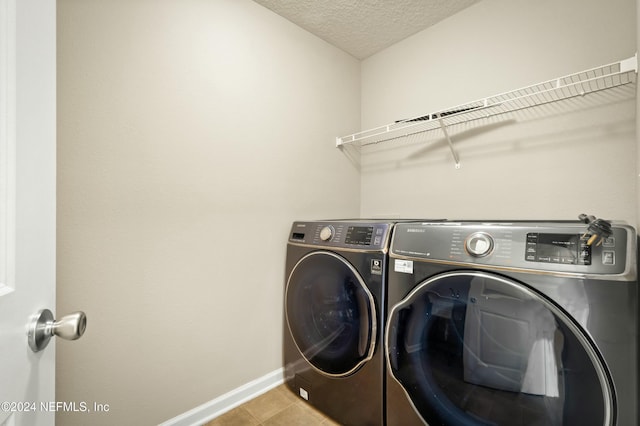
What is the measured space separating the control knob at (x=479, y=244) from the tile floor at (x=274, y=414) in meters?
1.08

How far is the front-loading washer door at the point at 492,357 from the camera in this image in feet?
2.42

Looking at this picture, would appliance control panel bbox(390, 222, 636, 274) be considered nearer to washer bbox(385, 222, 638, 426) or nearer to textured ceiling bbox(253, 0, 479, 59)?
washer bbox(385, 222, 638, 426)

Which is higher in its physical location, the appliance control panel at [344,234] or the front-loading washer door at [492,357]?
the appliance control panel at [344,234]

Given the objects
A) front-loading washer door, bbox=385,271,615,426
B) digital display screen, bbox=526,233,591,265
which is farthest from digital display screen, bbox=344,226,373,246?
digital display screen, bbox=526,233,591,265

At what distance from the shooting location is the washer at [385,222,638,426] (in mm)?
703

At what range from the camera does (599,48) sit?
3.97 feet

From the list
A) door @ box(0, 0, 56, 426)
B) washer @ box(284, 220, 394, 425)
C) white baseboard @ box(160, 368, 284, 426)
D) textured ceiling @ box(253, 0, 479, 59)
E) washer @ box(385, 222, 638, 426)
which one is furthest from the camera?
textured ceiling @ box(253, 0, 479, 59)

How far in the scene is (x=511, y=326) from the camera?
0.83 metres

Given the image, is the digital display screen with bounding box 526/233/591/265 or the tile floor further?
the tile floor

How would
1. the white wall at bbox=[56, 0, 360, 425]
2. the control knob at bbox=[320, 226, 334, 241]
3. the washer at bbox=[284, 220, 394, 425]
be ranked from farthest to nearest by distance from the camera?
1. the control knob at bbox=[320, 226, 334, 241]
2. the washer at bbox=[284, 220, 394, 425]
3. the white wall at bbox=[56, 0, 360, 425]

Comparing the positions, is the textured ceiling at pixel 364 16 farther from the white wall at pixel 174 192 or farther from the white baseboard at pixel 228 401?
the white baseboard at pixel 228 401

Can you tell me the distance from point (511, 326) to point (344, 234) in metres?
0.73

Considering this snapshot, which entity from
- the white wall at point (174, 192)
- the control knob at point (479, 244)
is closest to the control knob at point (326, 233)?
the white wall at point (174, 192)

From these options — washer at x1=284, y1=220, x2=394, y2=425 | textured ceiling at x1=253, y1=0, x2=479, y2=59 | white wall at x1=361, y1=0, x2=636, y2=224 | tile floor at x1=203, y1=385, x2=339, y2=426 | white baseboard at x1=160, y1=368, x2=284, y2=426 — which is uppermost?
textured ceiling at x1=253, y1=0, x2=479, y2=59
